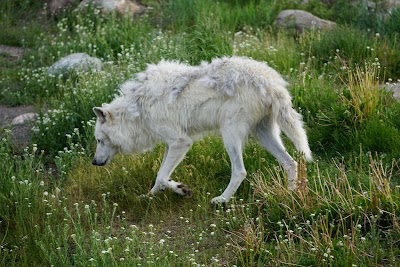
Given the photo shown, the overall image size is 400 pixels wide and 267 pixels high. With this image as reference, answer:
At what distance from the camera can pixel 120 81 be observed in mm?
10836

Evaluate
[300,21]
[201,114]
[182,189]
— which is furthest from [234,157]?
[300,21]

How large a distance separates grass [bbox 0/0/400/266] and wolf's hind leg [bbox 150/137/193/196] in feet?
0.56

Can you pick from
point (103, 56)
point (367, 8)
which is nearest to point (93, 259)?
point (103, 56)

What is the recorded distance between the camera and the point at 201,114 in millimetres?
8398

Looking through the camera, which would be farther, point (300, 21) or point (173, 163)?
point (300, 21)

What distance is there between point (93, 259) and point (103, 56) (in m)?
6.46

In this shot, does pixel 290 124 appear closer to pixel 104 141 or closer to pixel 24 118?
pixel 104 141

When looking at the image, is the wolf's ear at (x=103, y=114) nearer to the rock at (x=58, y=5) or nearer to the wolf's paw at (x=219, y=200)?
the wolf's paw at (x=219, y=200)

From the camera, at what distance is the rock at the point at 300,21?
13.4 meters

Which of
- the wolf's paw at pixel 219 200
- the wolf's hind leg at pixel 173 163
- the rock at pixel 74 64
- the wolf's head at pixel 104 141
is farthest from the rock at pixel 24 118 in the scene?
the wolf's paw at pixel 219 200

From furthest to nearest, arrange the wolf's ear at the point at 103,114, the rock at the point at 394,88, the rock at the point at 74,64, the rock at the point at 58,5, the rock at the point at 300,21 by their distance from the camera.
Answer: the rock at the point at 58,5, the rock at the point at 300,21, the rock at the point at 74,64, the rock at the point at 394,88, the wolf's ear at the point at 103,114

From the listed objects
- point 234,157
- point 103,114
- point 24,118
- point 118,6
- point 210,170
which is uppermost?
point 103,114

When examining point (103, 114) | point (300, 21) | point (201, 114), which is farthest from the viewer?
point (300, 21)

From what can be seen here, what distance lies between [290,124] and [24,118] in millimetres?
4682
